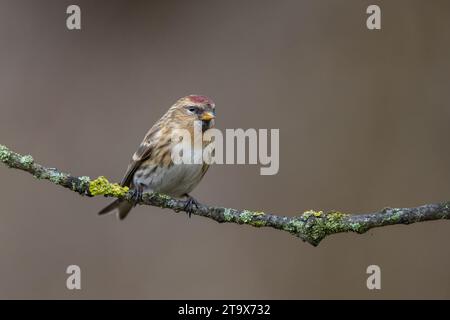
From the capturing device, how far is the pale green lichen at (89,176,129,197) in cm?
306

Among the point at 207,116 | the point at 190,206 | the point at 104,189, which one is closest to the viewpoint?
the point at 104,189

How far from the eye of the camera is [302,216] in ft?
9.74

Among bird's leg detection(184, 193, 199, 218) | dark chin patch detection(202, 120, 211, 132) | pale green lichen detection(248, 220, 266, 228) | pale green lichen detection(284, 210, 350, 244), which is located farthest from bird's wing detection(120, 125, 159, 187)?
pale green lichen detection(284, 210, 350, 244)

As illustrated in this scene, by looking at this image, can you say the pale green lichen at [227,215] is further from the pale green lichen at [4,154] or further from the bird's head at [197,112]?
the bird's head at [197,112]

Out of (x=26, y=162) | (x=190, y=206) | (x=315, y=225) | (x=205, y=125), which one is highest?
(x=205, y=125)

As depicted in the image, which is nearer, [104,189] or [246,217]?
[246,217]

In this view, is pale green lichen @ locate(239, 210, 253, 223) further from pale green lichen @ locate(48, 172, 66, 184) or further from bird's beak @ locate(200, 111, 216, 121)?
bird's beak @ locate(200, 111, 216, 121)

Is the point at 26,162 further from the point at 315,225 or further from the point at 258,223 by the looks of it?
the point at 315,225

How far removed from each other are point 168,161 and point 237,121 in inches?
54.9

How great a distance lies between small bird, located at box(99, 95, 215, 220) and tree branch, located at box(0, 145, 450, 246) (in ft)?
2.69

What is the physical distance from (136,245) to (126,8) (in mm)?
1948

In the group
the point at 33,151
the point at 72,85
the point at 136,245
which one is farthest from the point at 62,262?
the point at 72,85

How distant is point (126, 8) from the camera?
551cm

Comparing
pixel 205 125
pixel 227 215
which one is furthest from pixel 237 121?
pixel 227 215
